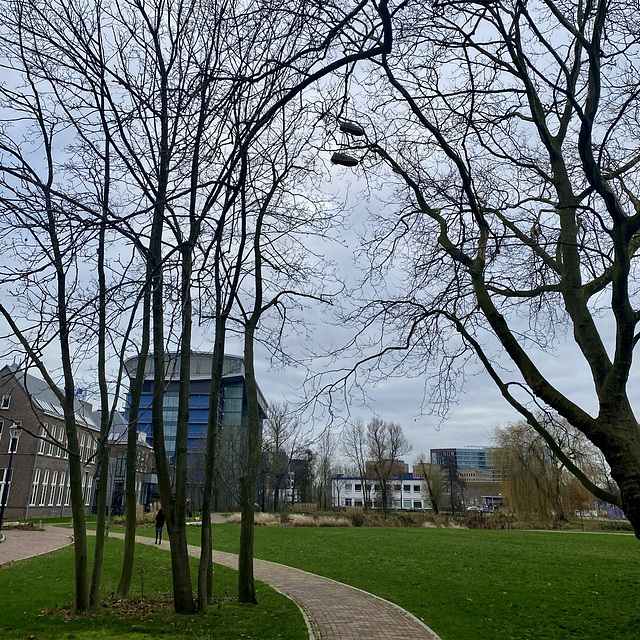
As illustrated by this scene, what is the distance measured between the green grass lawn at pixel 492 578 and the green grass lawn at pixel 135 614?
2.54 metres

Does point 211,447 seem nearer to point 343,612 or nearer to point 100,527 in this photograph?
point 100,527

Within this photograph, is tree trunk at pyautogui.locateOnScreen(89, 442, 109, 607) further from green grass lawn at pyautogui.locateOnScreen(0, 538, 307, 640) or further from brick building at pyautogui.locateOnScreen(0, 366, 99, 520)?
brick building at pyautogui.locateOnScreen(0, 366, 99, 520)

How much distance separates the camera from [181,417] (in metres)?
8.78

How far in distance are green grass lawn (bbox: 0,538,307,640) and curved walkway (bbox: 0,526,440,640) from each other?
0.37m

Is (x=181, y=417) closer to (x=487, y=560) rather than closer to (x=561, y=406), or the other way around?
(x=561, y=406)

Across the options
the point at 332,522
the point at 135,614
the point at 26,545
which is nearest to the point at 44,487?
the point at 332,522

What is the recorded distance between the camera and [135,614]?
836cm

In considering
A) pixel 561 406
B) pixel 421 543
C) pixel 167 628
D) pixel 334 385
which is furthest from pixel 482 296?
Result: pixel 421 543

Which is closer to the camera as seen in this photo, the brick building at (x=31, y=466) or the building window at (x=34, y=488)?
the brick building at (x=31, y=466)

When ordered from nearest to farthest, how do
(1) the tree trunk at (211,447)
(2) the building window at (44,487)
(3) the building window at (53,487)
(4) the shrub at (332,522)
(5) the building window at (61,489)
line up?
(1) the tree trunk at (211,447)
(4) the shrub at (332,522)
(2) the building window at (44,487)
(3) the building window at (53,487)
(5) the building window at (61,489)

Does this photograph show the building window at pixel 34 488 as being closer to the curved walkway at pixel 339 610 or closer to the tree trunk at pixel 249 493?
the curved walkway at pixel 339 610

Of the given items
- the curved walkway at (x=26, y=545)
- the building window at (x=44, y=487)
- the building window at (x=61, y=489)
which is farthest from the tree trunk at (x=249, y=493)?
the building window at (x=61, y=489)

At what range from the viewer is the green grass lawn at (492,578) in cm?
888

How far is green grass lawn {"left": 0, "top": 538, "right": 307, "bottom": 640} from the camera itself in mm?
7258
